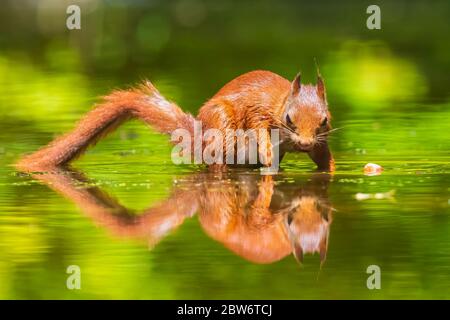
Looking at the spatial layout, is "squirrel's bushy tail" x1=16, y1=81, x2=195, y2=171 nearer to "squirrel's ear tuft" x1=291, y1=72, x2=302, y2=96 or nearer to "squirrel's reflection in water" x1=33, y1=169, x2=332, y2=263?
"squirrel's reflection in water" x1=33, y1=169, x2=332, y2=263

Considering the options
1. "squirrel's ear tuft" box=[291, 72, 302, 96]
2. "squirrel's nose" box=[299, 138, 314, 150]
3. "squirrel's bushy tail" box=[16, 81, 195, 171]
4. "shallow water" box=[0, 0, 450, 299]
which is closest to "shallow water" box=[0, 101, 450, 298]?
"shallow water" box=[0, 0, 450, 299]

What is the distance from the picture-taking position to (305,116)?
834 centimetres

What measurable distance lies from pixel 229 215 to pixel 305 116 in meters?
1.59

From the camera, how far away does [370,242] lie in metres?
6.21

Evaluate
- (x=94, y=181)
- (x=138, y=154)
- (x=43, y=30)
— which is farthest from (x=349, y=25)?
(x=94, y=181)

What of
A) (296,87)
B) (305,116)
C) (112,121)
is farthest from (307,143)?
(112,121)

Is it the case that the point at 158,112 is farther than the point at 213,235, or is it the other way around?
the point at 158,112

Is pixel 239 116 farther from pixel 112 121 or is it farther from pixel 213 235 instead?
pixel 213 235

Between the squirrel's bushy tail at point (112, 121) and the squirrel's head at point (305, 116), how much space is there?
931mm

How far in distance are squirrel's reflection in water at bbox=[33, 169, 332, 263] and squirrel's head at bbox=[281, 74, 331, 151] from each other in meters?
0.23

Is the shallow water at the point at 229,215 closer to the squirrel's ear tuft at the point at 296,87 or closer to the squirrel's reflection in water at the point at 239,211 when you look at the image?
the squirrel's reflection in water at the point at 239,211

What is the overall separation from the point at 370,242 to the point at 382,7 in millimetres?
17365

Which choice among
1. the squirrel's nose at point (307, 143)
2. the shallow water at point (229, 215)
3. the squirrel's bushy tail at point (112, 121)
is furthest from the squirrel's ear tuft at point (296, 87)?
the squirrel's bushy tail at point (112, 121)

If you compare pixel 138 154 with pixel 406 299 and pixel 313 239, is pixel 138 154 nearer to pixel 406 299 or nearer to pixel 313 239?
pixel 313 239
